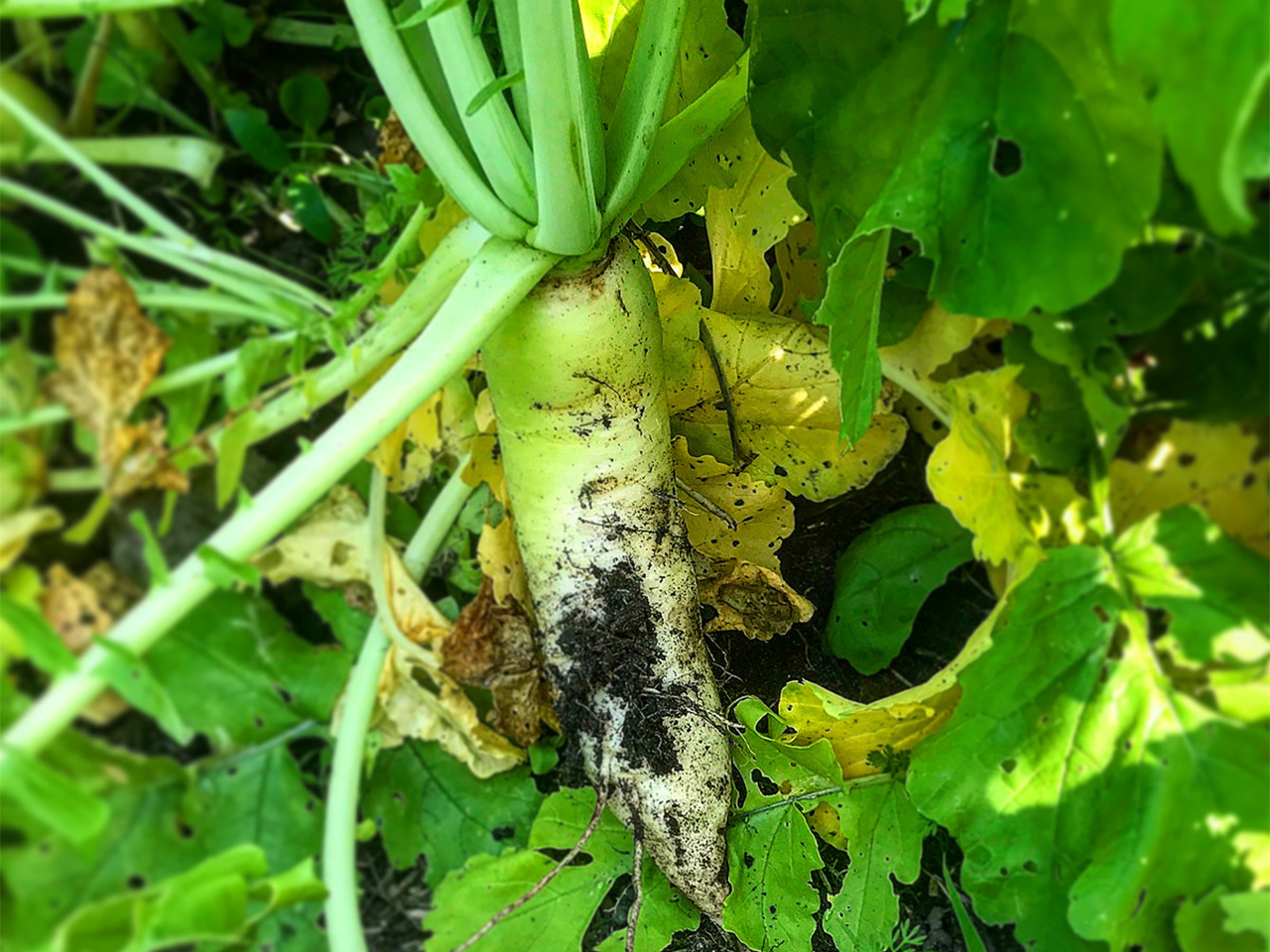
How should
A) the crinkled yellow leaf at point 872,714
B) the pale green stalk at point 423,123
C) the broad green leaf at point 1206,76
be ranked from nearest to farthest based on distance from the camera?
the broad green leaf at point 1206,76 < the pale green stalk at point 423,123 < the crinkled yellow leaf at point 872,714

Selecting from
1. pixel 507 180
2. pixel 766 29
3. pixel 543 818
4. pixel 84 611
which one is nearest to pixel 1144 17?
pixel 766 29

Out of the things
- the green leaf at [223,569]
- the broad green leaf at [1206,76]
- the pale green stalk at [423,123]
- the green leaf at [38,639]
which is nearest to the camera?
the broad green leaf at [1206,76]

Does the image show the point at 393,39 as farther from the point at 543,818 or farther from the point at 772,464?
the point at 543,818

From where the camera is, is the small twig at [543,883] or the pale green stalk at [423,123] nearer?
the pale green stalk at [423,123]

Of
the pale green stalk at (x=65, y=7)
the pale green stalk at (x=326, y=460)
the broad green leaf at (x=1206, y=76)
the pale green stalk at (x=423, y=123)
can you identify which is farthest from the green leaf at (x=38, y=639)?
the broad green leaf at (x=1206, y=76)

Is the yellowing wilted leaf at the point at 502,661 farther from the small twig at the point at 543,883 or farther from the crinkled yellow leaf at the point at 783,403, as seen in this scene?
the crinkled yellow leaf at the point at 783,403

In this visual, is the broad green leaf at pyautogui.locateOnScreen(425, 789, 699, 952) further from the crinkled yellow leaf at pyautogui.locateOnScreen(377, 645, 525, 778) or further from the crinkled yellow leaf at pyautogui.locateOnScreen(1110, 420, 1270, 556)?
the crinkled yellow leaf at pyautogui.locateOnScreen(1110, 420, 1270, 556)

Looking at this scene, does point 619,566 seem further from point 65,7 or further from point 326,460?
point 65,7
